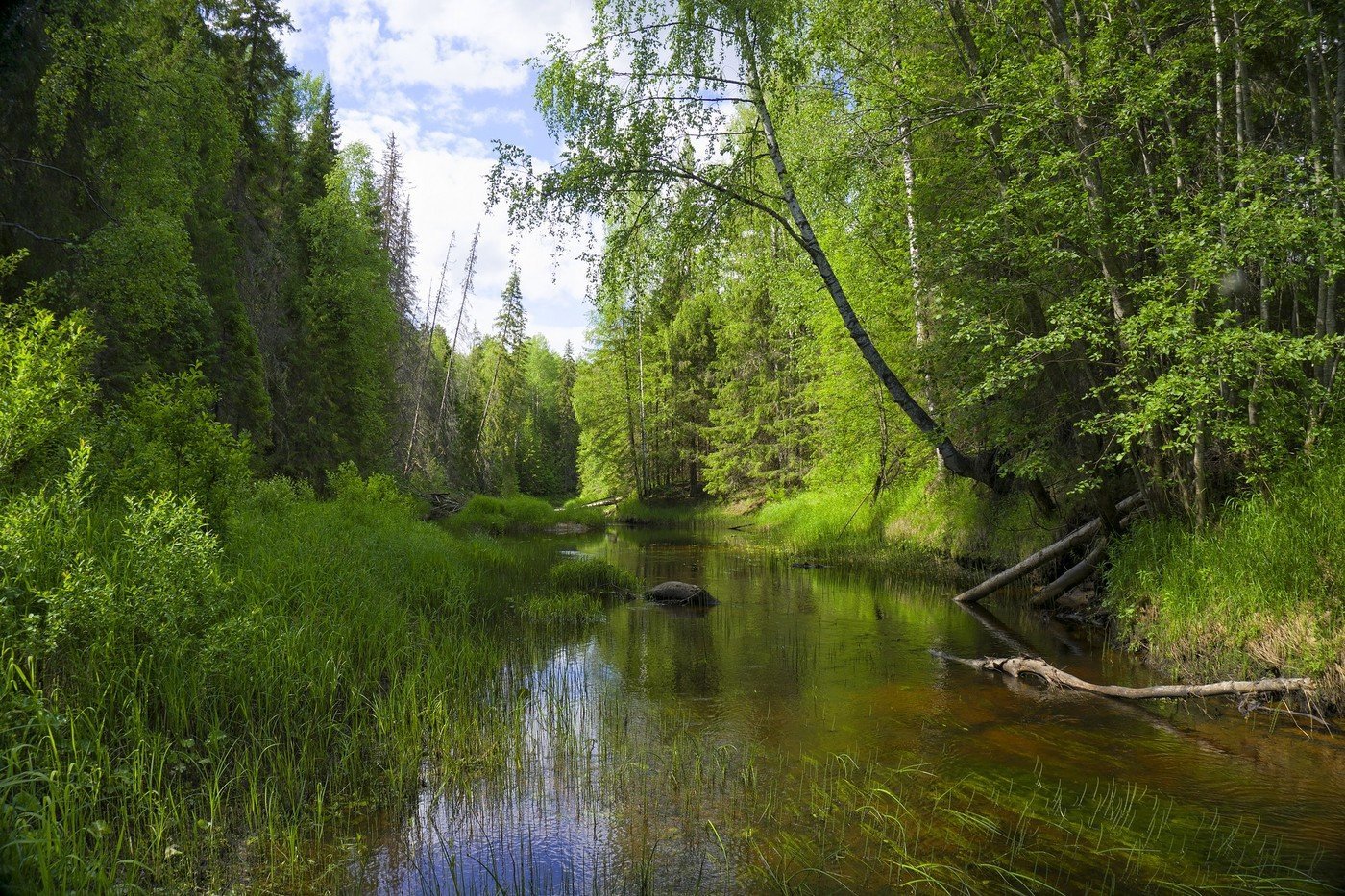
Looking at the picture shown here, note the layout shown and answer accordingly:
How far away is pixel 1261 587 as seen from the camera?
671 centimetres

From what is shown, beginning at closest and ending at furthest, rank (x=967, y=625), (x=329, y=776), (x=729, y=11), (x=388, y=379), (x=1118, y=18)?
1. (x=329, y=776)
2. (x=1118, y=18)
3. (x=967, y=625)
4. (x=729, y=11)
5. (x=388, y=379)

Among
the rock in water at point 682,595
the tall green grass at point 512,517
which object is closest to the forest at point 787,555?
the rock in water at point 682,595

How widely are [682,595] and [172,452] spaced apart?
8.21m

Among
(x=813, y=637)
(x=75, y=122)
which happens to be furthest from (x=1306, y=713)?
(x=75, y=122)

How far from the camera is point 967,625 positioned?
34.2ft

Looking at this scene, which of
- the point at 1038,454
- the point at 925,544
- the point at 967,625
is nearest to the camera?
the point at 1038,454

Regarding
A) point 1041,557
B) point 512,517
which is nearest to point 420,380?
point 512,517

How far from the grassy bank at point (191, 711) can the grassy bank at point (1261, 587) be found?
298 inches

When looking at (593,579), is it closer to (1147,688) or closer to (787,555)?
(787,555)

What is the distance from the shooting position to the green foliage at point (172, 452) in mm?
6203

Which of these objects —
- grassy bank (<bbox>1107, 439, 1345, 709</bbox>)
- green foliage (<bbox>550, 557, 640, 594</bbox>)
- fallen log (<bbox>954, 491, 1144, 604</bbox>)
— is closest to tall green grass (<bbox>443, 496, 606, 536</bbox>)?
green foliage (<bbox>550, 557, 640, 594</bbox>)

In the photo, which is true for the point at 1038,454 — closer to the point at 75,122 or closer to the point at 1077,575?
the point at 1077,575

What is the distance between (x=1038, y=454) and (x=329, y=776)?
9.42m

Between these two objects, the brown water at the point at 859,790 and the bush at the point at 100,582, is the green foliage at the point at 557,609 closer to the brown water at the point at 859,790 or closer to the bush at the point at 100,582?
the brown water at the point at 859,790
